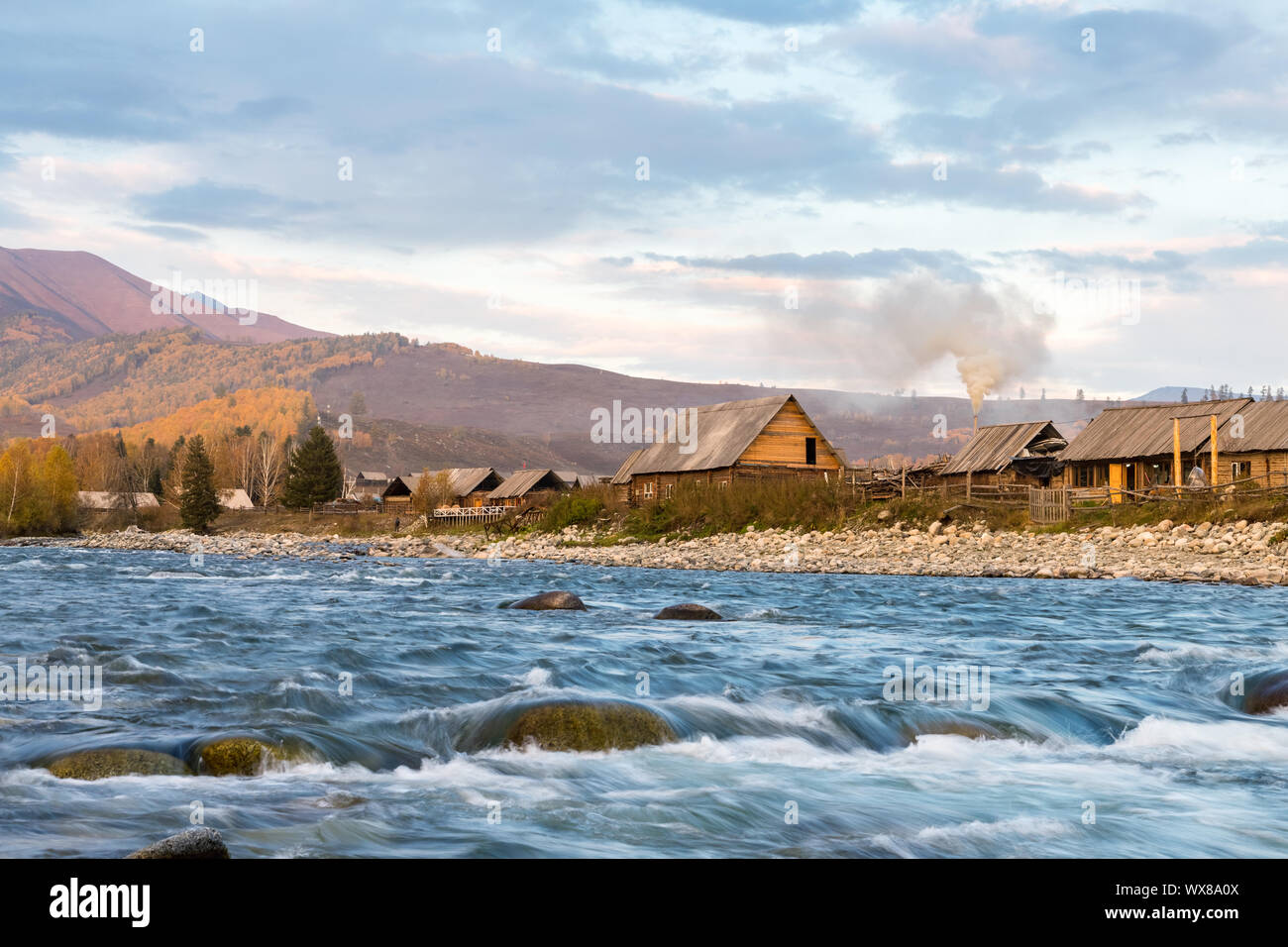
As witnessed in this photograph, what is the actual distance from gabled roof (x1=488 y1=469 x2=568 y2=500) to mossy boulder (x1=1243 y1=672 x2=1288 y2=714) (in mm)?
72277

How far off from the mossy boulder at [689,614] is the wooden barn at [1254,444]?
1021 inches

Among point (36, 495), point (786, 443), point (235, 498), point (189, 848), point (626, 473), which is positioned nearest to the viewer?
point (189, 848)

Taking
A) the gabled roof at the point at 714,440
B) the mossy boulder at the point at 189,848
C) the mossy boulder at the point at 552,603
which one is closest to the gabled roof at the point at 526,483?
the gabled roof at the point at 714,440

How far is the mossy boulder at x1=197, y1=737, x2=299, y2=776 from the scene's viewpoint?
7.89 m

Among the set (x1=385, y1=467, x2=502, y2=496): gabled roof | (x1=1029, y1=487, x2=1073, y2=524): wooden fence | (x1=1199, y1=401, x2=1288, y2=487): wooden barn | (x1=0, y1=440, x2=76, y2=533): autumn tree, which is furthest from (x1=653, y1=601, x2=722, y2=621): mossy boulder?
(x1=0, y1=440, x2=76, y2=533): autumn tree

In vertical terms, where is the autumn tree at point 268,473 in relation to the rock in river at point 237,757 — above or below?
above

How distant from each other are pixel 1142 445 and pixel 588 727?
127 feet

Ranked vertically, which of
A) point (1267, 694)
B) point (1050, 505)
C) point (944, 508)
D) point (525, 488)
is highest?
point (525, 488)

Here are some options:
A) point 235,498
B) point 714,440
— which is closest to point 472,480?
point 714,440

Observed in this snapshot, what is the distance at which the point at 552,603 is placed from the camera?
22.2 m

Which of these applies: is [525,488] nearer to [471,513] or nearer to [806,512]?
[471,513]

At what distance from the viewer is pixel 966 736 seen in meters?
9.73

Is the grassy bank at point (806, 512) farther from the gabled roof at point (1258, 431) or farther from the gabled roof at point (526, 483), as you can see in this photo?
the gabled roof at point (526, 483)

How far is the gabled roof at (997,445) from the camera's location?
1897 inches
